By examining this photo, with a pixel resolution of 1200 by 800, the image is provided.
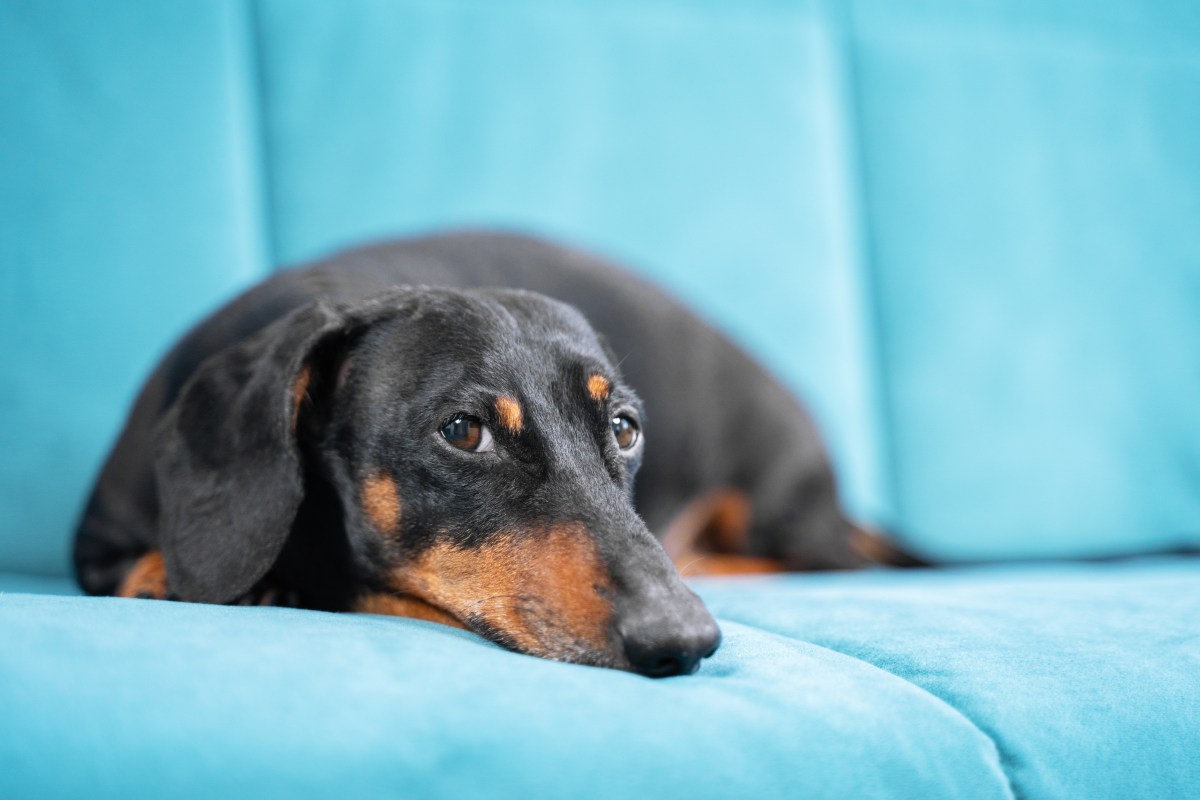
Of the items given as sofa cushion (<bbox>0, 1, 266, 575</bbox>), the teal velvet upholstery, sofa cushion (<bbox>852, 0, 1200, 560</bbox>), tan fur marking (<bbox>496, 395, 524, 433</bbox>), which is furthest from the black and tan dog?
sofa cushion (<bbox>852, 0, 1200, 560</bbox>)

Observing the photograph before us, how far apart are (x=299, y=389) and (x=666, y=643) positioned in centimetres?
86

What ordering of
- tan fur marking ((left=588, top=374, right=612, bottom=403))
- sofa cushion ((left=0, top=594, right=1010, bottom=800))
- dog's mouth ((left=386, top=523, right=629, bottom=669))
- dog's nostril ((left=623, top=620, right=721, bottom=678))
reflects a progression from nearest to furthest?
1. sofa cushion ((left=0, top=594, right=1010, bottom=800))
2. dog's nostril ((left=623, top=620, right=721, bottom=678))
3. dog's mouth ((left=386, top=523, right=629, bottom=669))
4. tan fur marking ((left=588, top=374, right=612, bottom=403))

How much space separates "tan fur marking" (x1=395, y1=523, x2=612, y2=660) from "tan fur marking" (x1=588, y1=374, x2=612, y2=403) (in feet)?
1.10

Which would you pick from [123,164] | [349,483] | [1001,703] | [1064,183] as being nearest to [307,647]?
[349,483]

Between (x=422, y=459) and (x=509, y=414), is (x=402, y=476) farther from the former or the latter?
(x=509, y=414)

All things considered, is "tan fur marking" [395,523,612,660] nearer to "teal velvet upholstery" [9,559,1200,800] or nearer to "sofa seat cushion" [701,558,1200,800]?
"teal velvet upholstery" [9,559,1200,800]

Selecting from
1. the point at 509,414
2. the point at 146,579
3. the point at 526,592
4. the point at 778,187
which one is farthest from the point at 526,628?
the point at 778,187

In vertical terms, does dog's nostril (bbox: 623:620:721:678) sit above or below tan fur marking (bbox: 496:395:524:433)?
below

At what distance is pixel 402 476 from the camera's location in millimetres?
1713

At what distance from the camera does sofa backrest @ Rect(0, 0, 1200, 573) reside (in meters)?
2.72

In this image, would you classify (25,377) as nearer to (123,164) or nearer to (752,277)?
(123,164)

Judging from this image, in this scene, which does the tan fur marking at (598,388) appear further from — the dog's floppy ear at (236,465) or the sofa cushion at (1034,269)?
the sofa cushion at (1034,269)

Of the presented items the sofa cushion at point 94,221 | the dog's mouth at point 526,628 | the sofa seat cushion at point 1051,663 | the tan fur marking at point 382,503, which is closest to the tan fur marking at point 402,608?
the dog's mouth at point 526,628

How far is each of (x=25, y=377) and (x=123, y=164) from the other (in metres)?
0.62
